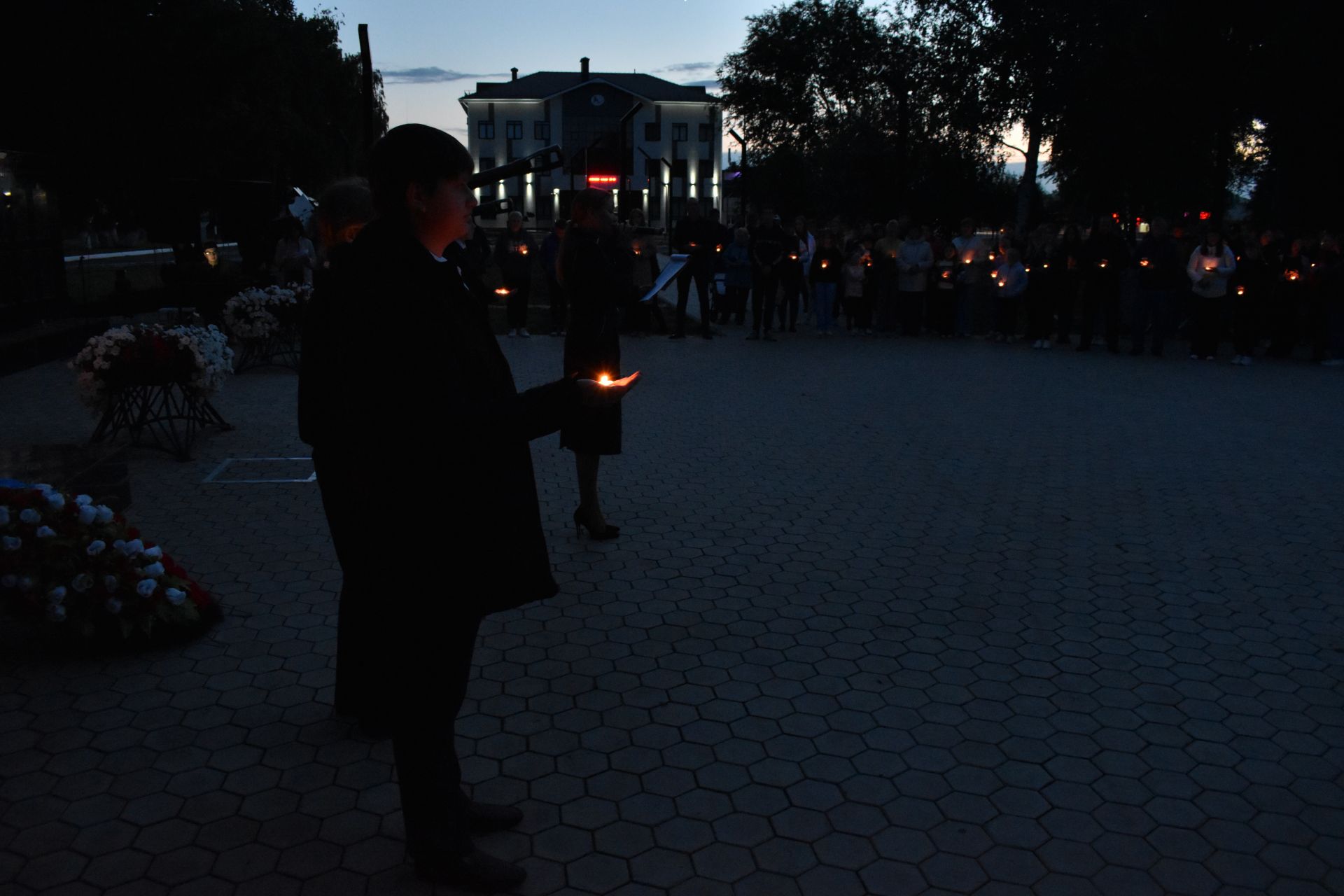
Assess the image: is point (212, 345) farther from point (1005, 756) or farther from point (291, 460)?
point (1005, 756)

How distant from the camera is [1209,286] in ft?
49.6

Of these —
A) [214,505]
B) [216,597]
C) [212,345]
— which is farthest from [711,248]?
[216,597]

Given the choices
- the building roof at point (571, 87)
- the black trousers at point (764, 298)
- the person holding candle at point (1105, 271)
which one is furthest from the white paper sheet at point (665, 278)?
the building roof at point (571, 87)

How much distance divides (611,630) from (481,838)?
1838 millimetres

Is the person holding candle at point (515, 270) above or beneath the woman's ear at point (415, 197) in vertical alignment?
beneath

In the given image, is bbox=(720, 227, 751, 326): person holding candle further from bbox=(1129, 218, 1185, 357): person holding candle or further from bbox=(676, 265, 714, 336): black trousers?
bbox=(1129, 218, 1185, 357): person holding candle

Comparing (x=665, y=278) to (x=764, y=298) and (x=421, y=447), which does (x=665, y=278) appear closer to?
(x=421, y=447)

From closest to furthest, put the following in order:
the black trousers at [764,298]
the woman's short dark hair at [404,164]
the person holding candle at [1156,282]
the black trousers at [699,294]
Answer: the woman's short dark hair at [404,164]
the person holding candle at [1156,282]
the black trousers at [699,294]
the black trousers at [764,298]

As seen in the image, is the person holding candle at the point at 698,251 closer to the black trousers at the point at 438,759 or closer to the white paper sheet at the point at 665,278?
the white paper sheet at the point at 665,278

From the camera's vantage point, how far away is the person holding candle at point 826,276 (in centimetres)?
1800

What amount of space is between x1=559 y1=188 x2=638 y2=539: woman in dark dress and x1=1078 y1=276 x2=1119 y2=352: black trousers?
11362 millimetres

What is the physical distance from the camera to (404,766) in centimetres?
298

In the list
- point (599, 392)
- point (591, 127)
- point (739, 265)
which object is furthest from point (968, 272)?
point (591, 127)

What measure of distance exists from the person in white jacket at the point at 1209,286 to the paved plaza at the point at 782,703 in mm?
7312
